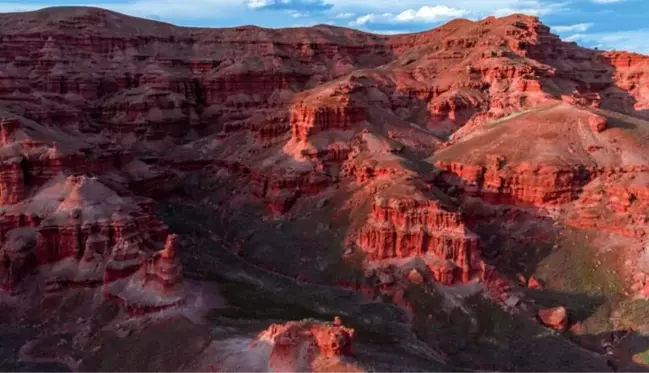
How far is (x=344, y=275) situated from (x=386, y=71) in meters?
58.3

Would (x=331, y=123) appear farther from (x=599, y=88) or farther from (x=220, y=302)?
(x=599, y=88)

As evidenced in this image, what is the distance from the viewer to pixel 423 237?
58312 mm

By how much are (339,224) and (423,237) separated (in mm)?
11922

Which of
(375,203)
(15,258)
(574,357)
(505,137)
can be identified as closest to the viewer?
(574,357)

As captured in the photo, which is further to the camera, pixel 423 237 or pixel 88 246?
pixel 423 237

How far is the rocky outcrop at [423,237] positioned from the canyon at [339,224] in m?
0.18

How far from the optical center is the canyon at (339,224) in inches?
1854

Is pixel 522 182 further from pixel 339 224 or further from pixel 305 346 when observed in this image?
pixel 305 346

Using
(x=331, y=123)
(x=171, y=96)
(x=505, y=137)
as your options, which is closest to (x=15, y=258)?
(x=331, y=123)

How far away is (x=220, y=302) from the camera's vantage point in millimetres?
50875

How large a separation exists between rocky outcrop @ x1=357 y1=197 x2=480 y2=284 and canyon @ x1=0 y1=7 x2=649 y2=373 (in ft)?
0.59

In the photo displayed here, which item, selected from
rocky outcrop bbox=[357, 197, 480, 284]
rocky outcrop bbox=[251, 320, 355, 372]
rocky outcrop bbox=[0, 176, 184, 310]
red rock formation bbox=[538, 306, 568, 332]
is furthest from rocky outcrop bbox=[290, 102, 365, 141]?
rocky outcrop bbox=[251, 320, 355, 372]

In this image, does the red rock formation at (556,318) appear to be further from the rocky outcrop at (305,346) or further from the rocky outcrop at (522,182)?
the rocky outcrop at (305,346)

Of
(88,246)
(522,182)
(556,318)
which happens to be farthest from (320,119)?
(556,318)
